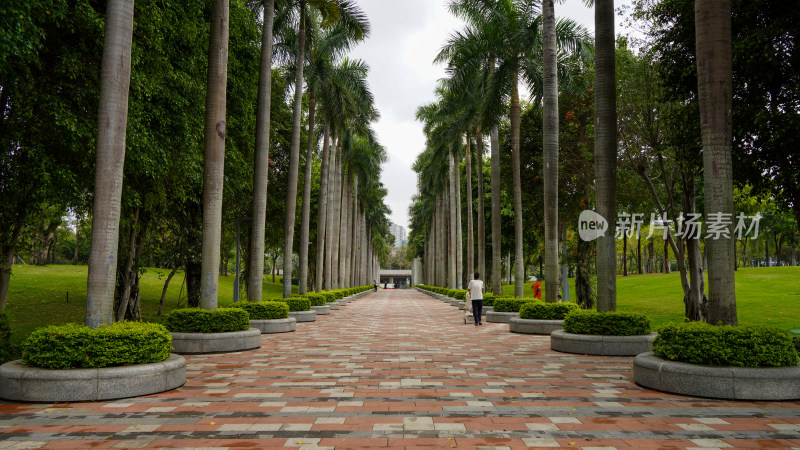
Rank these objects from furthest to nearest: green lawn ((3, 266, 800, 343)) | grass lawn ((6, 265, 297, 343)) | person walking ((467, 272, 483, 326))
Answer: green lawn ((3, 266, 800, 343))
grass lawn ((6, 265, 297, 343))
person walking ((467, 272, 483, 326))

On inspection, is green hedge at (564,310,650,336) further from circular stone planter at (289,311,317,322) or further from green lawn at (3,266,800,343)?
green lawn at (3,266,800,343)

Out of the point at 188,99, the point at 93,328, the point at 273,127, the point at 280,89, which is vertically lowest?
the point at 93,328

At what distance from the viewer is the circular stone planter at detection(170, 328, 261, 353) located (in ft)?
34.1

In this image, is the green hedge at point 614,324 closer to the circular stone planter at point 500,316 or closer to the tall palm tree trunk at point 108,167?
the circular stone planter at point 500,316

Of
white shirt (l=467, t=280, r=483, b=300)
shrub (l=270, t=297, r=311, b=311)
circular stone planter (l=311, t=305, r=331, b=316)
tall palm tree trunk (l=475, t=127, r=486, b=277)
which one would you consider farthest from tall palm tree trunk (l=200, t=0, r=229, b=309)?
tall palm tree trunk (l=475, t=127, r=486, b=277)

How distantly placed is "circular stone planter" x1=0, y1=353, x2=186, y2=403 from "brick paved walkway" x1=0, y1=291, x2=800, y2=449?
15cm

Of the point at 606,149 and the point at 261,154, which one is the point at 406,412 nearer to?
the point at 606,149

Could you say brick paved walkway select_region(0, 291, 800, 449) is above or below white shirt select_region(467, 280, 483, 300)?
below

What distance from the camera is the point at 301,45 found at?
63.9 feet

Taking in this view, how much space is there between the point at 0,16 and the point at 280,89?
15.6 m

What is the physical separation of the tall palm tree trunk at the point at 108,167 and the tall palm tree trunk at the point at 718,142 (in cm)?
938

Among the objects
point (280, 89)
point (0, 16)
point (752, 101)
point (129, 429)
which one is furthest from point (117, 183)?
point (280, 89)

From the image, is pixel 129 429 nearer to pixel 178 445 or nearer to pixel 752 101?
pixel 178 445

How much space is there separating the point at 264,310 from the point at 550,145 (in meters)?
10.4
